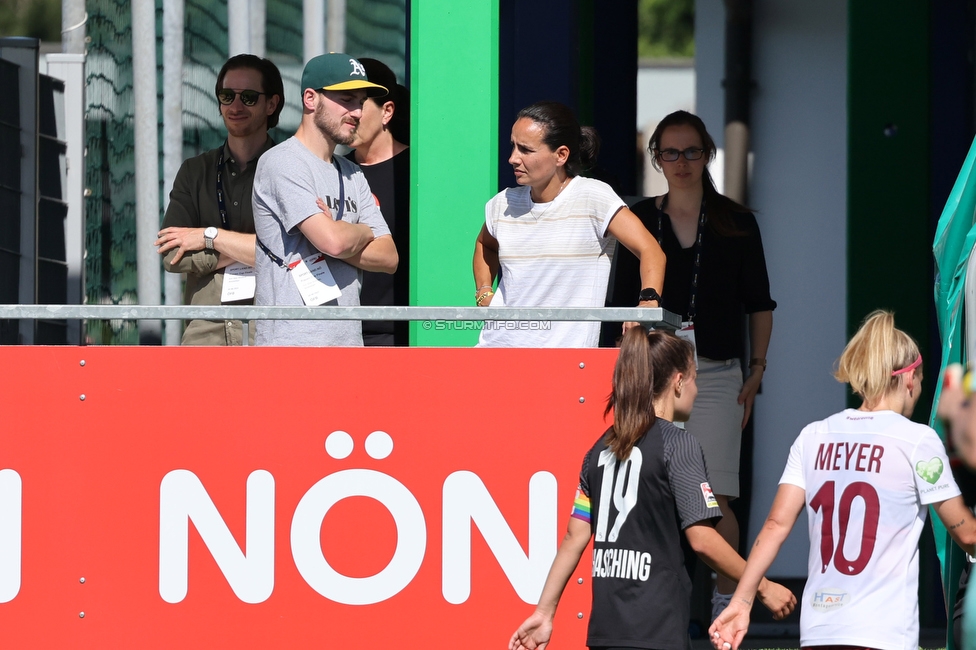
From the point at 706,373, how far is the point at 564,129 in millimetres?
1156

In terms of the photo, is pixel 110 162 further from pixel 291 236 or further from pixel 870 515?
pixel 870 515

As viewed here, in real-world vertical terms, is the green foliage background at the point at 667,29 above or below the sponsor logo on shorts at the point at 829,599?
above

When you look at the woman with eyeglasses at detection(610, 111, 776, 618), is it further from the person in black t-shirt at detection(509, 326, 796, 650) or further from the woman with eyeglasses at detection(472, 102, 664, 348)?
the person in black t-shirt at detection(509, 326, 796, 650)

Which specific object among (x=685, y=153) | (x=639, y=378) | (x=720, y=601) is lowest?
(x=720, y=601)

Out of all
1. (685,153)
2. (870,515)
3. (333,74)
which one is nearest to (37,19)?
(685,153)

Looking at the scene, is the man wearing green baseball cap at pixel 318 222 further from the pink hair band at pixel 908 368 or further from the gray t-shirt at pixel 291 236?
the pink hair band at pixel 908 368

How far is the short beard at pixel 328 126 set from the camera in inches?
188

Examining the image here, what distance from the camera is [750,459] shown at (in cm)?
776

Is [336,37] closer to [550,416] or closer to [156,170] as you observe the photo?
[156,170]

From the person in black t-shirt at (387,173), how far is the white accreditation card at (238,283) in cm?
40

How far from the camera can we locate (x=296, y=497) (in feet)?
14.8

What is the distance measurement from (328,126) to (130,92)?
7.75 feet

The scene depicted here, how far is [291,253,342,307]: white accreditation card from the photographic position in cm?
462

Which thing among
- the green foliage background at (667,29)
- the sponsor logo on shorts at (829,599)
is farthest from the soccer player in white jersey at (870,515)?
the green foliage background at (667,29)
